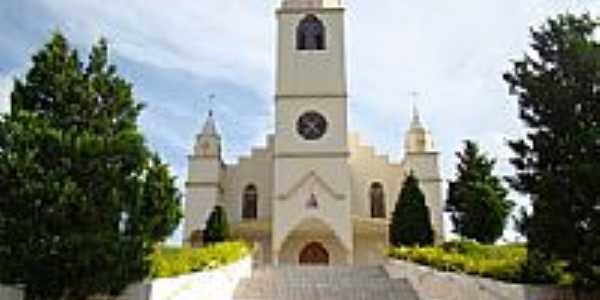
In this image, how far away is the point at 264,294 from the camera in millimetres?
23875

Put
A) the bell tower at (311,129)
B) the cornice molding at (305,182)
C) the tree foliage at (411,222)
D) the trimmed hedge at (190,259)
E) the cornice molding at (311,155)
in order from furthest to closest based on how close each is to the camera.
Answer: the cornice molding at (311,155) → the cornice molding at (305,182) → the bell tower at (311,129) → the tree foliage at (411,222) → the trimmed hedge at (190,259)

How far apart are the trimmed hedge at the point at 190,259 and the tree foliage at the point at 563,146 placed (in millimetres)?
7859

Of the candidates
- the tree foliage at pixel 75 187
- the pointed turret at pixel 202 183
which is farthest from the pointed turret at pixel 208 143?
the tree foliage at pixel 75 187

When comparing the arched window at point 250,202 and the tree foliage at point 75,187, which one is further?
the arched window at point 250,202

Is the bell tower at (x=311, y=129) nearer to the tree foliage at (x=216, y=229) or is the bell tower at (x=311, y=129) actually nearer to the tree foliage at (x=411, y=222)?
the tree foliage at (x=216, y=229)

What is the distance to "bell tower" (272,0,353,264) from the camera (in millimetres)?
40469

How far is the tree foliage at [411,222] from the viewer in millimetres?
32719

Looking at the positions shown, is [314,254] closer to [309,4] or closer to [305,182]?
[305,182]

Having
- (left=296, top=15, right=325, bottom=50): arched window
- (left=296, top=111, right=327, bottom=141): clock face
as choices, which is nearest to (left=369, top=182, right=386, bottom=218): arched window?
(left=296, top=111, right=327, bottom=141): clock face

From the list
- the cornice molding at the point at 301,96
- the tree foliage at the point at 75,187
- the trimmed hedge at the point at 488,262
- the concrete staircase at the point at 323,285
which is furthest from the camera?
the cornice molding at the point at 301,96

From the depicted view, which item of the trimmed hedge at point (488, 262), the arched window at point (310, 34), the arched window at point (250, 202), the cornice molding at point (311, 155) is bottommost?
the trimmed hedge at point (488, 262)

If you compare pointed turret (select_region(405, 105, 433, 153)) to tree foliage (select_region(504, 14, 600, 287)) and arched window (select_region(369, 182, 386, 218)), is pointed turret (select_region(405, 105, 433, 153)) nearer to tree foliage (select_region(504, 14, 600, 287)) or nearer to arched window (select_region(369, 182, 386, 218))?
arched window (select_region(369, 182, 386, 218))

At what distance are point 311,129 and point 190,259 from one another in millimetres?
20667

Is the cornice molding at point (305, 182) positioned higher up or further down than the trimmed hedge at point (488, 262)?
higher up
